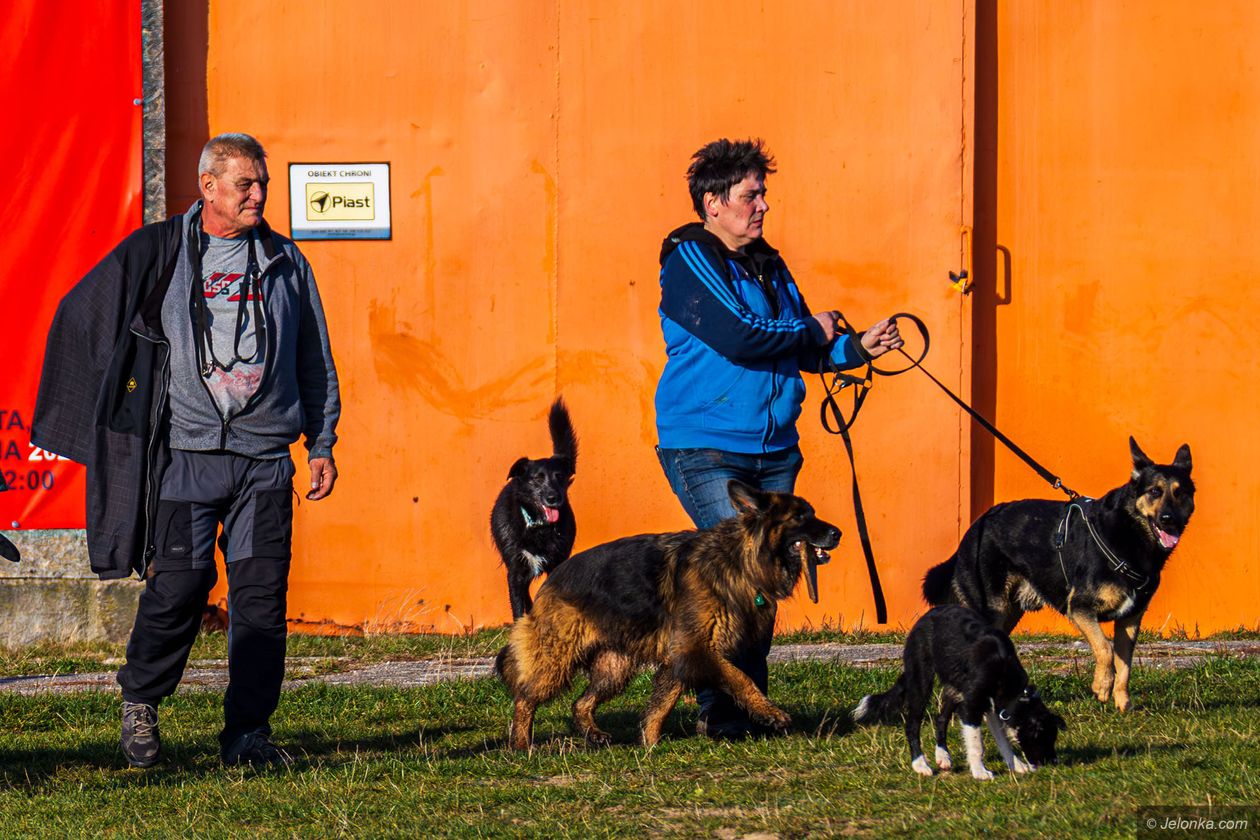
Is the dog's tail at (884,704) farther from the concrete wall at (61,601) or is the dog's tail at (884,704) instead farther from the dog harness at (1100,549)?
the concrete wall at (61,601)

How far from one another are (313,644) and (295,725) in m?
2.59

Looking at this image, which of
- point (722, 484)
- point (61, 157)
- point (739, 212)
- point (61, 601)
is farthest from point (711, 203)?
point (61, 601)

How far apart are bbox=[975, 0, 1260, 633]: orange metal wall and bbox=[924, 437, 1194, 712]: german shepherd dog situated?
200 cm

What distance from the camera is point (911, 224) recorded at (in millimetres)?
9570

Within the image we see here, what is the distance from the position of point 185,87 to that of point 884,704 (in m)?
6.44

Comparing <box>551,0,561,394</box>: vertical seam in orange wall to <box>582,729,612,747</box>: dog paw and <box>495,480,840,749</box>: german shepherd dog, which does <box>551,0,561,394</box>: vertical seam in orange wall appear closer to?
<box>495,480,840,749</box>: german shepherd dog

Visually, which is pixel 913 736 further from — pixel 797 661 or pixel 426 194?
pixel 426 194

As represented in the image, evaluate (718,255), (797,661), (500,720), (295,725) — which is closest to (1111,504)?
(797,661)

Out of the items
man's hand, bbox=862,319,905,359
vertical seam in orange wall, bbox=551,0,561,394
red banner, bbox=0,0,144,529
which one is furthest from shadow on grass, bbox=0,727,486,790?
red banner, bbox=0,0,144,529

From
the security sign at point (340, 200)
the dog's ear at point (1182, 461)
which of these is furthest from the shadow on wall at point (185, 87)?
the dog's ear at point (1182, 461)

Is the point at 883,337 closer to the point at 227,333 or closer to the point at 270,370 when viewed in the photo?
the point at 270,370

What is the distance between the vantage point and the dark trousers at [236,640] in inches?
227

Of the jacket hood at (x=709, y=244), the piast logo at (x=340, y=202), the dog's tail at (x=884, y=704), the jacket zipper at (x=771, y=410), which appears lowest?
the dog's tail at (x=884, y=704)

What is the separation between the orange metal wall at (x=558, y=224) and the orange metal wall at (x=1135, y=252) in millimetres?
439
